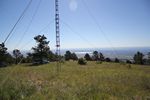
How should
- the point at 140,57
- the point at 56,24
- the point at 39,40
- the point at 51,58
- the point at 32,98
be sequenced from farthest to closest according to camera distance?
the point at 140,57 → the point at 51,58 → the point at 39,40 → the point at 56,24 → the point at 32,98

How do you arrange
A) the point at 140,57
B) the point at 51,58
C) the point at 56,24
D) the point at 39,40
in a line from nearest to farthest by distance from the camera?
1. the point at 56,24
2. the point at 39,40
3. the point at 51,58
4. the point at 140,57

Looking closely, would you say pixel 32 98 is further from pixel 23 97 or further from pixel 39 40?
pixel 39 40

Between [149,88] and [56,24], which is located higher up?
[56,24]

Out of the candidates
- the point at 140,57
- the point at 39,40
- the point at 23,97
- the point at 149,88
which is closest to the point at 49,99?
the point at 23,97

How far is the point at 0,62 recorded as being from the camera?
196 ft

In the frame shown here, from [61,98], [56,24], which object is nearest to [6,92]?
[61,98]

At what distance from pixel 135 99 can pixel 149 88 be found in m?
5.20

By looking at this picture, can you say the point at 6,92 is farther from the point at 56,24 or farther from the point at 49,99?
the point at 56,24

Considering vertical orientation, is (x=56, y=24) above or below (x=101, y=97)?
above

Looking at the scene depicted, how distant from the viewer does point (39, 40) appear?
58.2 metres

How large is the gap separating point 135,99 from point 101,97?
177 centimetres

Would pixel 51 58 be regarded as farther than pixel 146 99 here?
Yes

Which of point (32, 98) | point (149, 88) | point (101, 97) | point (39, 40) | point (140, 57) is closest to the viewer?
point (32, 98)

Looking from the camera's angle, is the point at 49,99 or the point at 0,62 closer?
the point at 49,99
